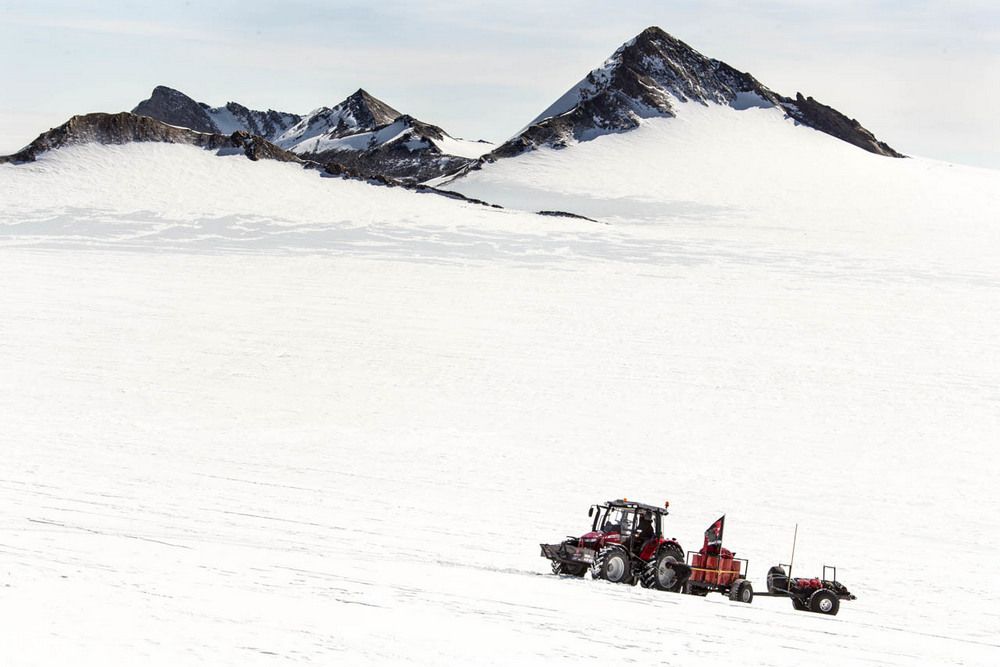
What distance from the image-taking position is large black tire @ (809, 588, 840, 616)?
13.1m

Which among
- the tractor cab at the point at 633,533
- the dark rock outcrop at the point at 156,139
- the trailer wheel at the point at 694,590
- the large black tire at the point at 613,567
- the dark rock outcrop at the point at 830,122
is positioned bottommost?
the trailer wheel at the point at 694,590

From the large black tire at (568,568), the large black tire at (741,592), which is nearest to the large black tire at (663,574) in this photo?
the large black tire at (741,592)

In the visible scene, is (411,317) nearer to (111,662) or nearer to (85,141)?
(111,662)

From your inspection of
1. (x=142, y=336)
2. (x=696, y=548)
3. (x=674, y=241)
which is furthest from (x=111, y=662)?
(x=674, y=241)

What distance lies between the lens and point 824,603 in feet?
43.1

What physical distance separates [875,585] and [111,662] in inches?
412

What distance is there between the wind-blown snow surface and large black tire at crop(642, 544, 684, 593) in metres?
0.45

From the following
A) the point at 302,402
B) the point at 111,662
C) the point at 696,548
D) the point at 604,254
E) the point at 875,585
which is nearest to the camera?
the point at 111,662

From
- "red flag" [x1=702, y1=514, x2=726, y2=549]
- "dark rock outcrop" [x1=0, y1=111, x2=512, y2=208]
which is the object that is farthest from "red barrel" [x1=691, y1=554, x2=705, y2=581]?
"dark rock outcrop" [x1=0, y1=111, x2=512, y2=208]

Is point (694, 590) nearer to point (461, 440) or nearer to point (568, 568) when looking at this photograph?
point (568, 568)

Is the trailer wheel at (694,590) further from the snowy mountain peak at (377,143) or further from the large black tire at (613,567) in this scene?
the snowy mountain peak at (377,143)

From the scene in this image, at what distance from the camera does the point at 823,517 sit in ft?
58.3

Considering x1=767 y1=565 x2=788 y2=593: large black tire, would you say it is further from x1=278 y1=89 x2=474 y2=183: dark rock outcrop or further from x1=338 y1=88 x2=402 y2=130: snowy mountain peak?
x1=338 y1=88 x2=402 y2=130: snowy mountain peak

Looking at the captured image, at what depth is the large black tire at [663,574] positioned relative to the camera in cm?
1384
